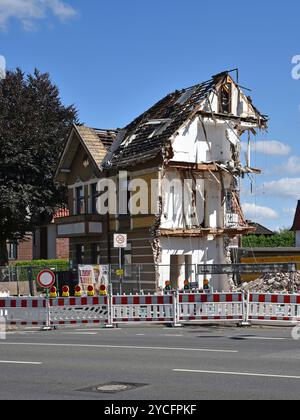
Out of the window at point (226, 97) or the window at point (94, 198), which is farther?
the window at point (94, 198)

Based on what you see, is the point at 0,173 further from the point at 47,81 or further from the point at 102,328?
the point at 102,328

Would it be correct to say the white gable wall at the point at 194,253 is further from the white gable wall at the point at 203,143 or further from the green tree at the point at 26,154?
the green tree at the point at 26,154

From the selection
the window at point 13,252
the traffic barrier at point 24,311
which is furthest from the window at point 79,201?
the window at point 13,252

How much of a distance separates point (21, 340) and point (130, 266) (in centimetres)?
Result: 1769

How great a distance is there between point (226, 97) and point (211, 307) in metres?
18.6

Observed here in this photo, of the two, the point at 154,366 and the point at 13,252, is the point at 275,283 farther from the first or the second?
the point at 13,252

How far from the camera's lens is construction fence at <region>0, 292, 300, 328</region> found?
21297 millimetres

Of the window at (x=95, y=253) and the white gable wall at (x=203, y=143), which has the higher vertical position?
the white gable wall at (x=203, y=143)

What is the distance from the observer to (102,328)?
21.4m

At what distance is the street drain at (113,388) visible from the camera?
380 inches

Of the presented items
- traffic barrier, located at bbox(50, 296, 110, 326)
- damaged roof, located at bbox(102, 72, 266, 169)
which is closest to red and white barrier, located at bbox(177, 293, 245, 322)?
traffic barrier, located at bbox(50, 296, 110, 326)

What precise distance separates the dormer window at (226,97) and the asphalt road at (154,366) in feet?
67.1

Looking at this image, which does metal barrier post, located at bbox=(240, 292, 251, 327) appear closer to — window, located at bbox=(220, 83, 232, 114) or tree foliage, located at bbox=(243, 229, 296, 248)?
window, located at bbox=(220, 83, 232, 114)

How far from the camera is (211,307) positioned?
21.5 m
